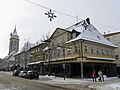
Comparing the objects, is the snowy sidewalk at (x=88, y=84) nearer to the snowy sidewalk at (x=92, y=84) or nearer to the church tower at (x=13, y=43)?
the snowy sidewalk at (x=92, y=84)

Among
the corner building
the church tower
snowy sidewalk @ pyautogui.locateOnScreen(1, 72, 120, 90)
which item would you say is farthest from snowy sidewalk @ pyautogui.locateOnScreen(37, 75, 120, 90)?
the church tower

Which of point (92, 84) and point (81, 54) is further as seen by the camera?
point (81, 54)

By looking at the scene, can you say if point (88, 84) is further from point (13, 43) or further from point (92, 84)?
point (13, 43)

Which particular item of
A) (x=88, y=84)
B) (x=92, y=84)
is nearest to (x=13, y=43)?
(x=88, y=84)

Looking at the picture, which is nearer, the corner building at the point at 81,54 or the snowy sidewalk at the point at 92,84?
the snowy sidewalk at the point at 92,84

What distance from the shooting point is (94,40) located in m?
35.3

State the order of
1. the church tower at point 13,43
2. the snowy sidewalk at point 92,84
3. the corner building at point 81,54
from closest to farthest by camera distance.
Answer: the snowy sidewalk at point 92,84 < the corner building at point 81,54 < the church tower at point 13,43

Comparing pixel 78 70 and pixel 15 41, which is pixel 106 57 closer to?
pixel 78 70

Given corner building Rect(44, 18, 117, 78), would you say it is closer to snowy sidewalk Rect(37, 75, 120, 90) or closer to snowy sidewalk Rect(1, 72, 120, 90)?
snowy sidewalk Rect(37, 75, 120, 90)

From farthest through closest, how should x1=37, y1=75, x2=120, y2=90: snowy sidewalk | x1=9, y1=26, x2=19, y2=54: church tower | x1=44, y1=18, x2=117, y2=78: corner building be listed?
x1=9, y1=26, x2=19, y2=54: church tower → x1=44, y1=18, x2=117, y2=78: corner building → x1=37, y1=75, x2=120, y2=90: snowy sidewalk

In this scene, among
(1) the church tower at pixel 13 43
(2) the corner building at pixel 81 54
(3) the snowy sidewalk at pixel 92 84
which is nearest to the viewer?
(3) the snowy sidewalk at pixel 92 84

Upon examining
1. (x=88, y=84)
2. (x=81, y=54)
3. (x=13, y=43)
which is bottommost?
(x=88, y=84)

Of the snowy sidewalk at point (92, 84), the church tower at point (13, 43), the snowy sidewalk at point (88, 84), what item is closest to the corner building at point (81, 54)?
the snowy sidewalk at point (92, 84)

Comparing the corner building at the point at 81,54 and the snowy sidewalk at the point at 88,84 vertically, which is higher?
the corner building at the point at 81,54
